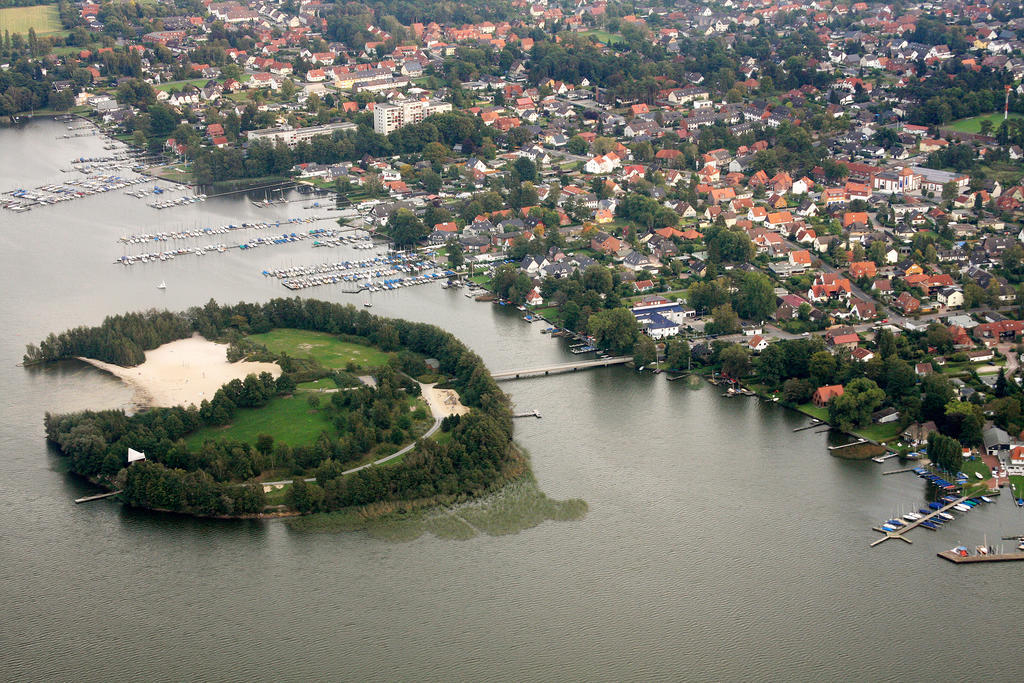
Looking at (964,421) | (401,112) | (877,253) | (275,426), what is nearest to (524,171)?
(401,112)

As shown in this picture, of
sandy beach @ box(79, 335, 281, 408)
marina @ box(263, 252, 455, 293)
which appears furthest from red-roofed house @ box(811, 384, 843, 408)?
marina @ box(263, 252, 455, 293)

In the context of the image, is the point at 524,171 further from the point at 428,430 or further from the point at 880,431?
the point at 880,431

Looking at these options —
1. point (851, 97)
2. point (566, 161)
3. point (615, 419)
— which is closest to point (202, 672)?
point (615, 419)

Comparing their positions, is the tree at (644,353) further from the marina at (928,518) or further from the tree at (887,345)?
the marina at (928,518)

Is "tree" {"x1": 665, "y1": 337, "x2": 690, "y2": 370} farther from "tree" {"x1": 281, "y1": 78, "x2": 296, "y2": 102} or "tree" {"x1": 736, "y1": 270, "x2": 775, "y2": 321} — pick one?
"tree" {"x1": 281, "y1": 78, "x2": 296, "y2": 102}

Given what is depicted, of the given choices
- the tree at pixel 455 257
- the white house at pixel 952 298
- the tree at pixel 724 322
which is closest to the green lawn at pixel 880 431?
the tree at pixel 724 322

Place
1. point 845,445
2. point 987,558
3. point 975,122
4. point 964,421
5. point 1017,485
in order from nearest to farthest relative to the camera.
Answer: point 987,558 → point 1017,485 → point 964,421 → point 845,445 → point 975,122
